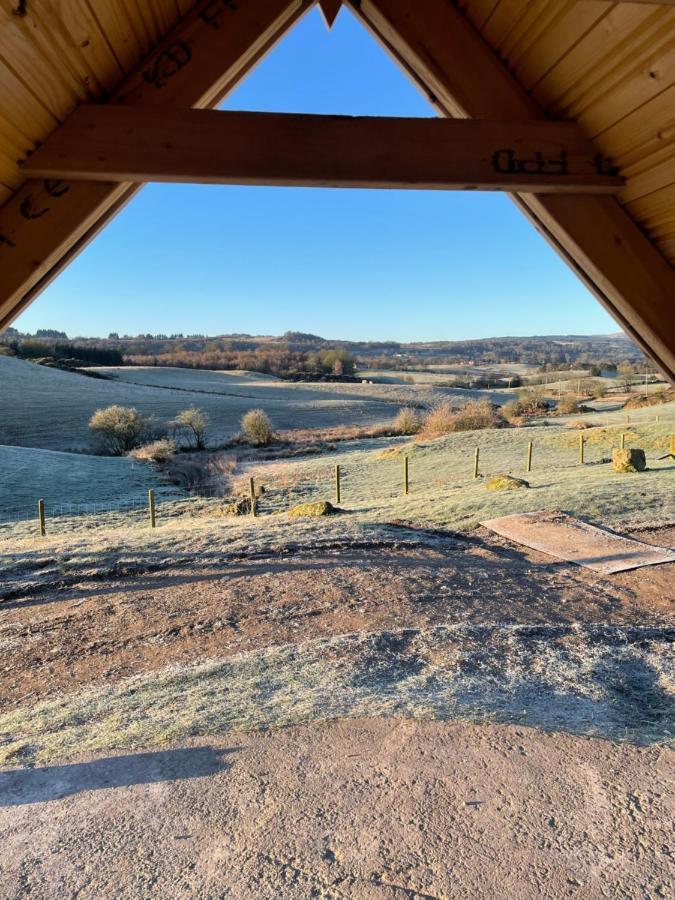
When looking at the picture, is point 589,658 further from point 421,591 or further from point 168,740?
point 168,740

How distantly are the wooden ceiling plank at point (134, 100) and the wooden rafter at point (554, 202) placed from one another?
0.76m

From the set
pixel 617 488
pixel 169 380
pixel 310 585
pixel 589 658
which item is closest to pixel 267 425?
pixel 617 488

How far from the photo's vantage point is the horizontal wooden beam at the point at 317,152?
272cm

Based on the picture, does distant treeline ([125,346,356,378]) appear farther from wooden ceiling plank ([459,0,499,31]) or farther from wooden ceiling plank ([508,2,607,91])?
wooden ceiling plank ([508,2,607,91])

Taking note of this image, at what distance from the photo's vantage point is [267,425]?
37156 mm

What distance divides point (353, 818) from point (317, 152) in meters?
3.48

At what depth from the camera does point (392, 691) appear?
14.2ft

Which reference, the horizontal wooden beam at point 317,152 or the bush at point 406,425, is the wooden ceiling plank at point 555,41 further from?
the bush at point 406,425

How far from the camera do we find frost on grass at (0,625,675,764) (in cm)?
388

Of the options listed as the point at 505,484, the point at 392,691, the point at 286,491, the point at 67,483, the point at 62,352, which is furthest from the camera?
the point at 62,352

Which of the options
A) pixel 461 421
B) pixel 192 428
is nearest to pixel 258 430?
pixel 192 428

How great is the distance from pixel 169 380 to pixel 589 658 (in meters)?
76.6

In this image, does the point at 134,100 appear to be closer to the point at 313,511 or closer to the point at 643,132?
the point at 643,132

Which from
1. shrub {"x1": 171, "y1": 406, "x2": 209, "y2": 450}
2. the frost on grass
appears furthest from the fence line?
shrub {"x1": 171, "y1": 406, "x2": 209, "y2": 450}
